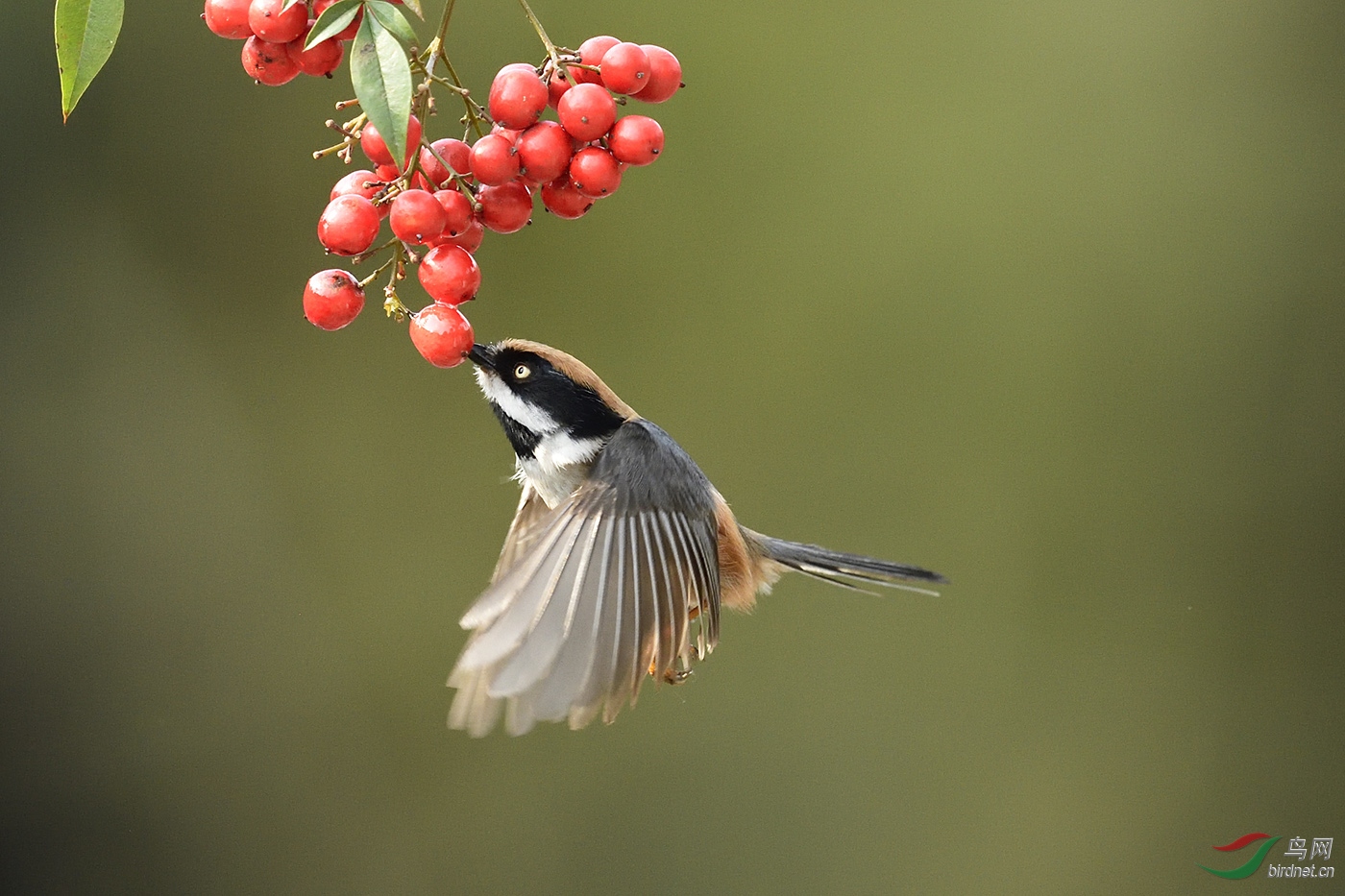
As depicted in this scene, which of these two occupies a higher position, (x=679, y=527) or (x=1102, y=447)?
(x=679, y=527)

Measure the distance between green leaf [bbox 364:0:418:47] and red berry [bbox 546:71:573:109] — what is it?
181 millimetres

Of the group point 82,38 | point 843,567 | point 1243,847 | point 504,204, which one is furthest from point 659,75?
point 1243,847

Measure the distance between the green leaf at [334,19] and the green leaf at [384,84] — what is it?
0.07 feet

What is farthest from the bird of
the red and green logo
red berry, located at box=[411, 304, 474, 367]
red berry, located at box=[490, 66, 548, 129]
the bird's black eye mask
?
the red and green logo

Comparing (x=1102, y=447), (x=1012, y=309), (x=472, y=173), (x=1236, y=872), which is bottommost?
(x=1236, y=872)

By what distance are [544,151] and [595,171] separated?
0.04m

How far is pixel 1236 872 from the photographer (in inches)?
117

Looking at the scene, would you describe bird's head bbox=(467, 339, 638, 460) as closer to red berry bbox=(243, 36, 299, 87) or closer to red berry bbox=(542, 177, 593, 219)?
red berry bbox=(542, 177, 593, 219)

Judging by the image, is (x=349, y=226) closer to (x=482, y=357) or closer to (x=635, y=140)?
(x=635, y=140)

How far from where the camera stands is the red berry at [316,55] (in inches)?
32.0

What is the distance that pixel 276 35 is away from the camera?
798 millimetres

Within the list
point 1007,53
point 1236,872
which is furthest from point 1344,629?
point 1007,53

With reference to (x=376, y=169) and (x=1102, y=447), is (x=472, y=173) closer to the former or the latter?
(x=376, y=169)

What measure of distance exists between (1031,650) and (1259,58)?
1.59 metres
